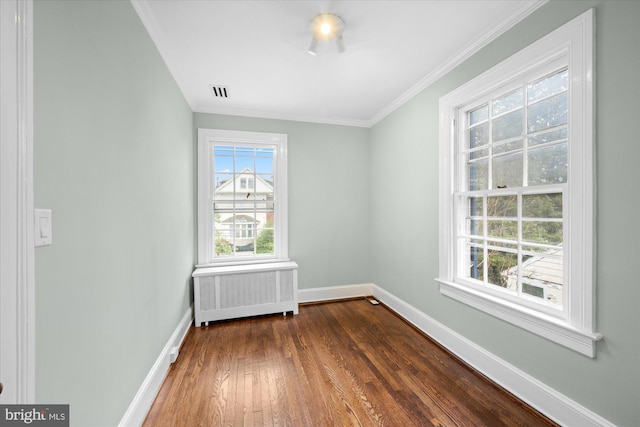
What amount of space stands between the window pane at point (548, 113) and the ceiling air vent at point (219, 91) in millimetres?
2747

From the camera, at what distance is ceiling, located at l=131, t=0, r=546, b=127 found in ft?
5.52

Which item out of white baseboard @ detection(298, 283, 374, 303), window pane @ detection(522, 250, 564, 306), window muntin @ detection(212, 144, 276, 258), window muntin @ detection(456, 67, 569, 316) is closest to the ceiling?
window muntin @ detection(456, 67, 569, 316)

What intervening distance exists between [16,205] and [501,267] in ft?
8.81

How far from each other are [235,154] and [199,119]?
0.59 meters

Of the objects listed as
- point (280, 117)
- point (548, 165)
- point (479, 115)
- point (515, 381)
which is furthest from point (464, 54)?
point (515, 381)

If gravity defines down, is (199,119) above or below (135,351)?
above

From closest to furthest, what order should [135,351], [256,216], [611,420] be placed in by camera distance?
[611,420]
[135,351]
[256,216]

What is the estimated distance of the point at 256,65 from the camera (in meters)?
2.33

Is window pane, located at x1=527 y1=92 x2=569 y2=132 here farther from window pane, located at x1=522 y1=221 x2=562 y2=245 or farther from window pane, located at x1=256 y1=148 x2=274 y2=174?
window pane, located at x1=256 y1=148 x2=274 y2=174

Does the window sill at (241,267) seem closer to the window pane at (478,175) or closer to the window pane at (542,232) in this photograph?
the window pane at (478,175)

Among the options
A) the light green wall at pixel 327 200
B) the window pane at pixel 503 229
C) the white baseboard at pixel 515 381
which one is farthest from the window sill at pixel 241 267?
the window pane at pixel 503 229

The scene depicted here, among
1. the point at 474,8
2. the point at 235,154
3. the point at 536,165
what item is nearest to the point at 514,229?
the point at 536,165

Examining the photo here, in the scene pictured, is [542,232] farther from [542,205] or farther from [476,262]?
[476,262]

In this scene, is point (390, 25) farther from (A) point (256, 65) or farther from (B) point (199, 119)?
(B) point (199, 119)
